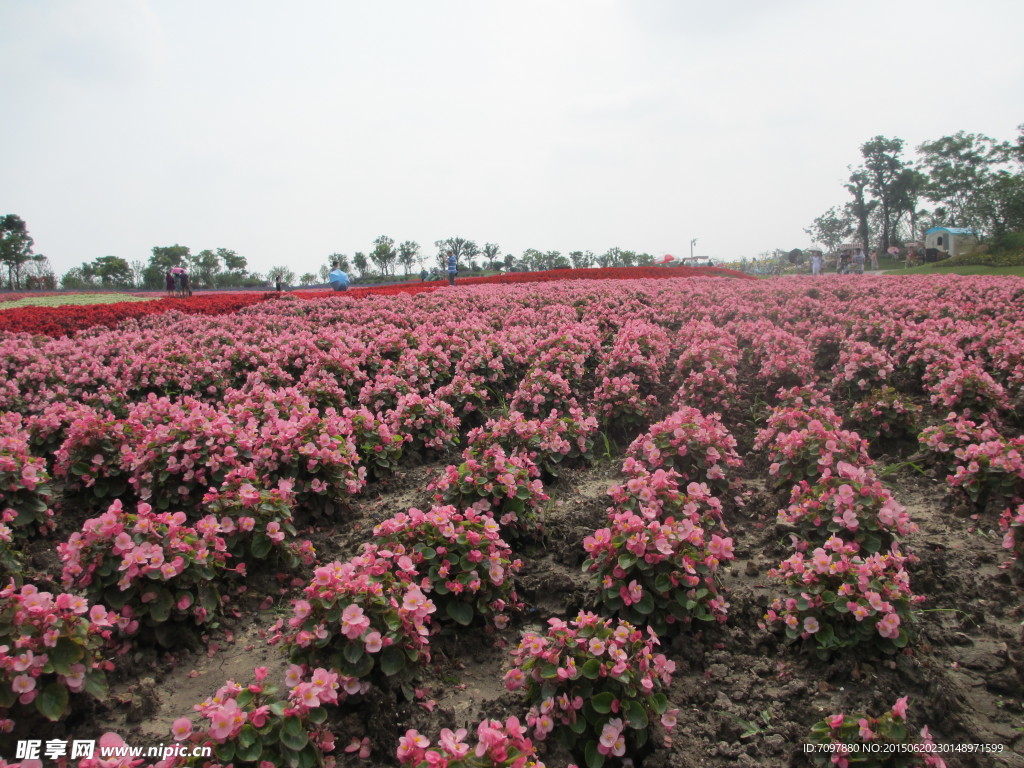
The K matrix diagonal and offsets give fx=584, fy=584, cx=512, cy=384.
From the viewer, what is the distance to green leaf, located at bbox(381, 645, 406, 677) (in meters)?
2.13

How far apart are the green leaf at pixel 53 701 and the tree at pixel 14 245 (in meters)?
51.6

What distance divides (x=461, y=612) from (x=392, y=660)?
51cm

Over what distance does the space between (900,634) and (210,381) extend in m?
6.26

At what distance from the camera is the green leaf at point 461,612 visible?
2600 millimetres

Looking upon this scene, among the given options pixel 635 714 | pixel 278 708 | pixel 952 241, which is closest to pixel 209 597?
pixel 278 708

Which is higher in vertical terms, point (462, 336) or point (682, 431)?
point (462, 336)

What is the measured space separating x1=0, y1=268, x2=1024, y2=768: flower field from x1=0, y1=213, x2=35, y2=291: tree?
5029cm

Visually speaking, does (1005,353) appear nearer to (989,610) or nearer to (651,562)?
(989,610)

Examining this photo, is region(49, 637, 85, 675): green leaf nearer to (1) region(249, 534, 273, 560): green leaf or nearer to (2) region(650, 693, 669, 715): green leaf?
(1) region(249, 534, 273, 560): green leaf

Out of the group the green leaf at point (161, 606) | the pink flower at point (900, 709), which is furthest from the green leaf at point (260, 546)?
the pink flower at point (900, 709)

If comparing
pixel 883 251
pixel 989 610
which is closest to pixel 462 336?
pixel 989 610

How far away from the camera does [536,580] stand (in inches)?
120

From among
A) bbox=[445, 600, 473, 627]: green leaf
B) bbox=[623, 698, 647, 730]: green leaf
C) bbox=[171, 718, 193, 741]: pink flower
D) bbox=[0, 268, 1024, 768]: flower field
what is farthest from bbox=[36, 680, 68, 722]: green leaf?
bbox=[623, 698, 647, 730]: green leaf

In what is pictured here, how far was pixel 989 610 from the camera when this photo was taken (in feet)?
8.32
